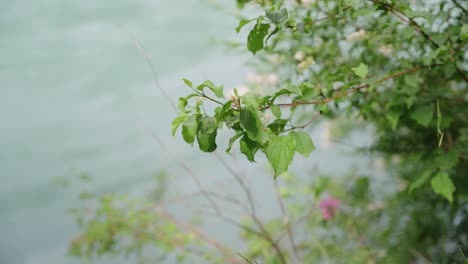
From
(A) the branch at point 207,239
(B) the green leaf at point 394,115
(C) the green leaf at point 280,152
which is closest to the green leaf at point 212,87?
(C) the green leaf at point 280,152

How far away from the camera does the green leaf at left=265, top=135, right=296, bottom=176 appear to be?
0.46m

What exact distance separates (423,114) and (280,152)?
443mm

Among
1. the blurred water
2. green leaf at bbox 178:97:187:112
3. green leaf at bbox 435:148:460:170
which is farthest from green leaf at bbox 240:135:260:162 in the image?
the blurred water

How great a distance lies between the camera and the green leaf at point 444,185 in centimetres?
73

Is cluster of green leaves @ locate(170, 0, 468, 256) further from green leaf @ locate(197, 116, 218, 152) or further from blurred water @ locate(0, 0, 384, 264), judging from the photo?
blurred water @ locate(0, 0, 384, 264)

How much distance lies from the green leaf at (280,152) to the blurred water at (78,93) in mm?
1920

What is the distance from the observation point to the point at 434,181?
2.48ft

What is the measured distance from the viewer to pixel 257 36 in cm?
58

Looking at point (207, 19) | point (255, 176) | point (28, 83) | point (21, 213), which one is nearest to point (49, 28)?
point (28, 83)

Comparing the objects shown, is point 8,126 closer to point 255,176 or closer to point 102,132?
point 102,132

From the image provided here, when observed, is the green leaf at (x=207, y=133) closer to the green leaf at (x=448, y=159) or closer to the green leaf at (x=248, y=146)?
the green leaf at (x=248, y=146)

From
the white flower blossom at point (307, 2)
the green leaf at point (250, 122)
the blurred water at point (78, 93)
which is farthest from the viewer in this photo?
the blurred water at point (78, 93)

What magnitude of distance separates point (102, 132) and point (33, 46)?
90 cm

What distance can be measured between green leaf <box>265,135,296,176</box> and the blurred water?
1.92m
